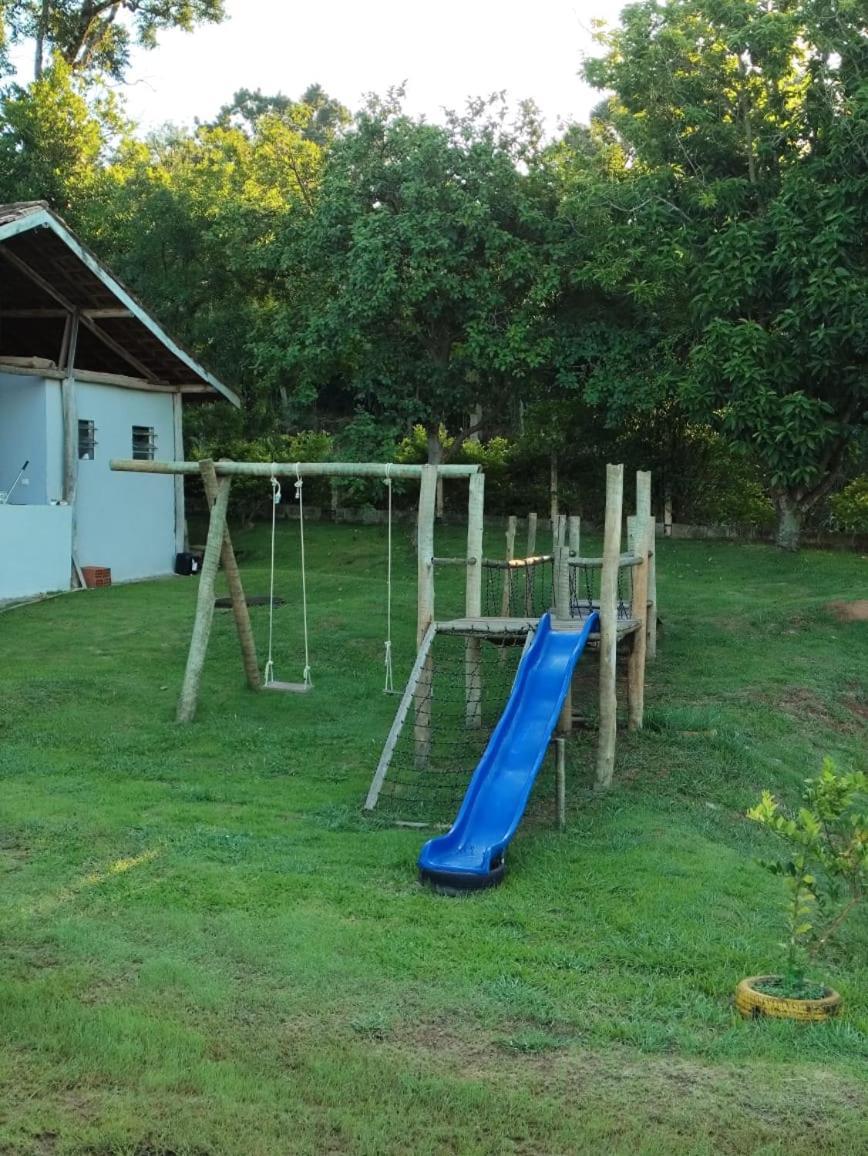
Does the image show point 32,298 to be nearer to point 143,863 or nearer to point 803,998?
point 143,863

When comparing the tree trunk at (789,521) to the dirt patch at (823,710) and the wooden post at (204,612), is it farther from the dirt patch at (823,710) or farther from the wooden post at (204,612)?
the wooden post at (204,612)

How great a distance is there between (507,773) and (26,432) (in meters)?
12.9

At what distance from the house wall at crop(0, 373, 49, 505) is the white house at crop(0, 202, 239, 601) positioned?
15 mm

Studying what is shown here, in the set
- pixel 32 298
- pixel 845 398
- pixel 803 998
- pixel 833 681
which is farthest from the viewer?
pixel 845 398

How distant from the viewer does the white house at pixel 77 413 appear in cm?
1734

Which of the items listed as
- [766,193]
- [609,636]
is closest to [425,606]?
[609,636]

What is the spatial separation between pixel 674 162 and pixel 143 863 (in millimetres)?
17570

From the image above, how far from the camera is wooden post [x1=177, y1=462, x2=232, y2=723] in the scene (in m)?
10.6

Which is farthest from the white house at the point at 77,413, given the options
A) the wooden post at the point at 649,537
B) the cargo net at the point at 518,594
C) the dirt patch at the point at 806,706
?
the dirt patch at the point at 806,706

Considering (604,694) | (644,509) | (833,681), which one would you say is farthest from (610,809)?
(833,681)

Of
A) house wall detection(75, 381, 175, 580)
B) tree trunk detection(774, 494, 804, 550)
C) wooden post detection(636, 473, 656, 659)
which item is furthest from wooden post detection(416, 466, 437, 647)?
tree trunk detection(774, 494, 804, 550)

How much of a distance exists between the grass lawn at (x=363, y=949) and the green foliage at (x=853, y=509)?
12.2m

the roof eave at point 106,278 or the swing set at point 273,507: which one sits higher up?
the roof eave at point 106,278

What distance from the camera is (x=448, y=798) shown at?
8805 mm
